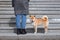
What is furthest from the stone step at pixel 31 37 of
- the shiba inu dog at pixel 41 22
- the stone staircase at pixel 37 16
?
the shiba inu dog at pixel 41 22

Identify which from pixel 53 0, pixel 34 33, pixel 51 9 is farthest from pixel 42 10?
pixel 34 33

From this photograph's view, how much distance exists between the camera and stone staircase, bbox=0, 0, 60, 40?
6723 mm

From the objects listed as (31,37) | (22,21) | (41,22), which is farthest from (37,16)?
(31,37)

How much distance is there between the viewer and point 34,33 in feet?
22.7

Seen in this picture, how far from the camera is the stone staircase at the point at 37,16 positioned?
672 centimetres

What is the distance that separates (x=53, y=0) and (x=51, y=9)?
2.80 ft

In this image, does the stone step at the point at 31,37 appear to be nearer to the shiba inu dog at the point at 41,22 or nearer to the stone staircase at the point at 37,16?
the stone staircase at the point at 37,16

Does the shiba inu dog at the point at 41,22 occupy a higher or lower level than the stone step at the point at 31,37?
higher

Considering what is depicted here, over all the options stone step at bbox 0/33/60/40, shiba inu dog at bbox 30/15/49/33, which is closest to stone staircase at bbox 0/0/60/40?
stone step at bbox 0/33/60/40

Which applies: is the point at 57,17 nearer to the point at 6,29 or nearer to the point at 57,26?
the point at 57,26

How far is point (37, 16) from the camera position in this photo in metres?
7.98

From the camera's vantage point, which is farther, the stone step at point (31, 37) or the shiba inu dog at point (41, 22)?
the shiba inu dog at point (41, 22)

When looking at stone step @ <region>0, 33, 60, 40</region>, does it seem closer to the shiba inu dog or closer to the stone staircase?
the stone staircase

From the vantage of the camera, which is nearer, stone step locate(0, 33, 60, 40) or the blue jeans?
stone step locate(0, 33, 60, 40)
